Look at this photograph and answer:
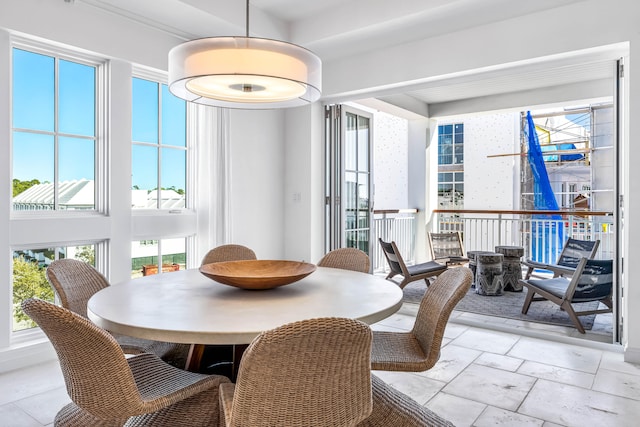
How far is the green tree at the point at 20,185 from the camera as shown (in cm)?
289

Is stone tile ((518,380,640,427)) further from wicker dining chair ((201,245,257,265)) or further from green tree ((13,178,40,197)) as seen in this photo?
green tree ((13,178,40,197))

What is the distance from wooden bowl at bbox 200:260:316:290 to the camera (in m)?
1.84


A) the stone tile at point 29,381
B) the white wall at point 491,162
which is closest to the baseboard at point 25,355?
the stone tile at point 29,381

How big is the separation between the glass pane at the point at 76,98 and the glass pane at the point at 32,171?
19cm

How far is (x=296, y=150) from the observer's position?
4.66 m

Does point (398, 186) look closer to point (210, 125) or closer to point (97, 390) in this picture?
point (210, 125)

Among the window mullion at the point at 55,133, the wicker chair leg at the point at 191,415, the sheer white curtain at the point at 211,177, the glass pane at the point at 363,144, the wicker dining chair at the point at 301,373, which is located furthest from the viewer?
the glass pane at the point at 363,144

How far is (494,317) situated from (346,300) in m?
2.89

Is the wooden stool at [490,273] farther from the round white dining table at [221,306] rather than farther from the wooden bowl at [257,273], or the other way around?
the wooden bowl at [257,273]

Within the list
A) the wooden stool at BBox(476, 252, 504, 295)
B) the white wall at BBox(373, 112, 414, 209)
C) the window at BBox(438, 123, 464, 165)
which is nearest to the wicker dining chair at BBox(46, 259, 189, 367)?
the wooden stool at BBox(476, 252, 504, 295)

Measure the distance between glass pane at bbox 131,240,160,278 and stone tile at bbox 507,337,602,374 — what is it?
291 centimetres

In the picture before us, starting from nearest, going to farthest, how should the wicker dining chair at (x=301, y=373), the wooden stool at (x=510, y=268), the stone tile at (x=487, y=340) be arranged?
the wicker dining chair at (x=301, y=373) → the stone tile at (x=487, y=340) → the wooden stool at (x=510, y=268)

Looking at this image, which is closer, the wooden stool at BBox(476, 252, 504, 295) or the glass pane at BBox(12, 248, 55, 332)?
the glass pane at BBox(12, 248, 55, 332)

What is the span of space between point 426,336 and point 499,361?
144cm
